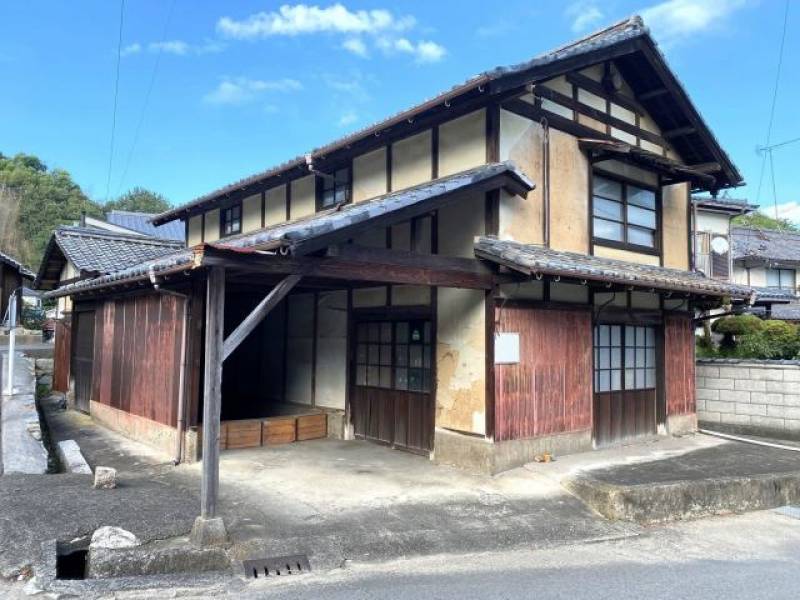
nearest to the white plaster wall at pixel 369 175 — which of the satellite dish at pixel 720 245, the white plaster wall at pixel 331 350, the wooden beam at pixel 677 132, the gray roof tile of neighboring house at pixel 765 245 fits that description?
the white plaster wall at pixel 331 350

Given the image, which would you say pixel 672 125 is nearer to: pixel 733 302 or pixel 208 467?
pixel 733 302

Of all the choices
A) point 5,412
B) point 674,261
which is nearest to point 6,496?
point 5,412

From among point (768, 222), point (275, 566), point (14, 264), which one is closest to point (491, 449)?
point (275, 566)

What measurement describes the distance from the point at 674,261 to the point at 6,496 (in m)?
10.9

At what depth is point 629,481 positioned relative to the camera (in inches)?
277

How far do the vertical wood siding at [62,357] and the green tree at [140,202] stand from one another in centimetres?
3891

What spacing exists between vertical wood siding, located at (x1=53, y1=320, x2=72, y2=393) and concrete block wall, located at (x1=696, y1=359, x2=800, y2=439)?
1483 centimetres

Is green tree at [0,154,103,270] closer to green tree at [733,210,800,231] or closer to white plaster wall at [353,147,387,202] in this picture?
white plaster wall at [353,147,387,202]

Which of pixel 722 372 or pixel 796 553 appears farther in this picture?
pixel 722 372

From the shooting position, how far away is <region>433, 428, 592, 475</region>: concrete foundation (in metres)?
7.54

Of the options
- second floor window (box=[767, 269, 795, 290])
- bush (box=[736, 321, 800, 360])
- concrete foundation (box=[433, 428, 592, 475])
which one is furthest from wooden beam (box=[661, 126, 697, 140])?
second floor window (box=[767, 269, 795, 290])

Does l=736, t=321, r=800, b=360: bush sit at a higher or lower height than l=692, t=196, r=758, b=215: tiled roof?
lower

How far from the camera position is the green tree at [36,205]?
4325cm

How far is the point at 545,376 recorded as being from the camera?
8.26 m
